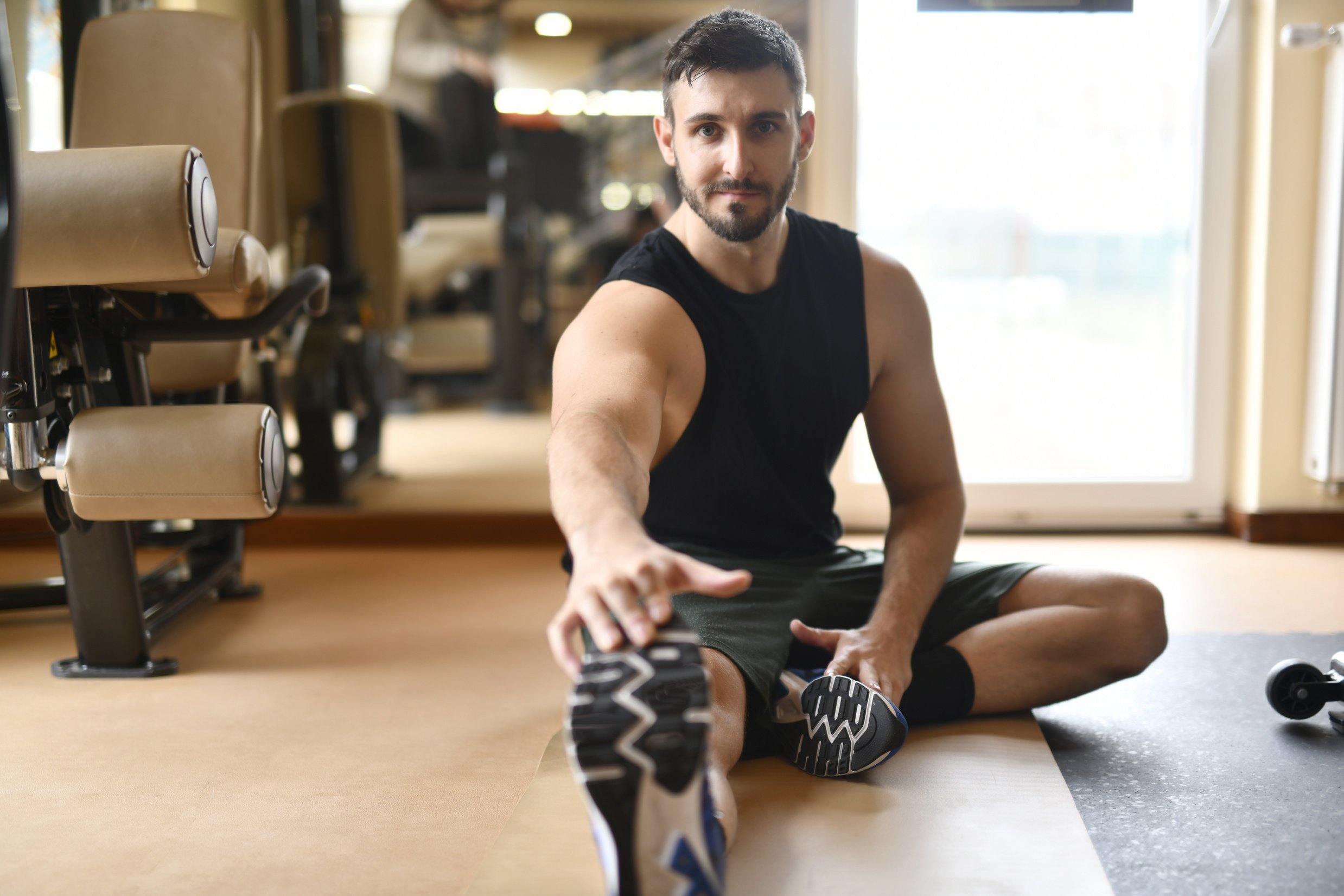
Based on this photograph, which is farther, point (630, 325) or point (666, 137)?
point (666, 137)

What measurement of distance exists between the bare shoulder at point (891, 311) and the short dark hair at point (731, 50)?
0.25 meters

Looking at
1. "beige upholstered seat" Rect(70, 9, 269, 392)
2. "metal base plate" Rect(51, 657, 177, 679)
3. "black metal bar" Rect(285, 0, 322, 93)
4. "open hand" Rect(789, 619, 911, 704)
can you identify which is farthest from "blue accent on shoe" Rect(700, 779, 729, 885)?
"black metal bar" Rect(285, 0, 322, 93)

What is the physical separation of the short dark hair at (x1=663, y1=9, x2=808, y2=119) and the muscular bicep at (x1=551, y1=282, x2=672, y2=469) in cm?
27

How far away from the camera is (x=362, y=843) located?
3.94 ft

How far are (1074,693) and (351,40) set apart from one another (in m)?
6.17

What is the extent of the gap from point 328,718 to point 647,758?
92cm

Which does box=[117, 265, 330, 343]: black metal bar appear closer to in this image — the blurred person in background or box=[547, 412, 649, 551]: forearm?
box=[547, 412, 649, 551]: forearm

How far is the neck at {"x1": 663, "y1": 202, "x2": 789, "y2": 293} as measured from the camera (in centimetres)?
147

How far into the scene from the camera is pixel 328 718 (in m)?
1.61

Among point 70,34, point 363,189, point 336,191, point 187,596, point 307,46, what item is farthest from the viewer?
point 307,46

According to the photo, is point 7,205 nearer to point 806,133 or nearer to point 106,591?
point 806,133

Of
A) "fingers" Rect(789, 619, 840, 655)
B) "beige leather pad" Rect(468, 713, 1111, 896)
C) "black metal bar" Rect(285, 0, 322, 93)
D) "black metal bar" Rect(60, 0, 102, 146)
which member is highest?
"black metal bar" Rect(285, 0, 322, 93)

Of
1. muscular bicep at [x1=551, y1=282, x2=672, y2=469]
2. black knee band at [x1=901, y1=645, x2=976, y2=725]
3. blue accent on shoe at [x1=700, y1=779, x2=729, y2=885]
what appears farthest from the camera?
black knee band at [x1=901, y1=645, x2=976, y2=725]

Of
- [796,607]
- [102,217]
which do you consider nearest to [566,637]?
[796,607]
